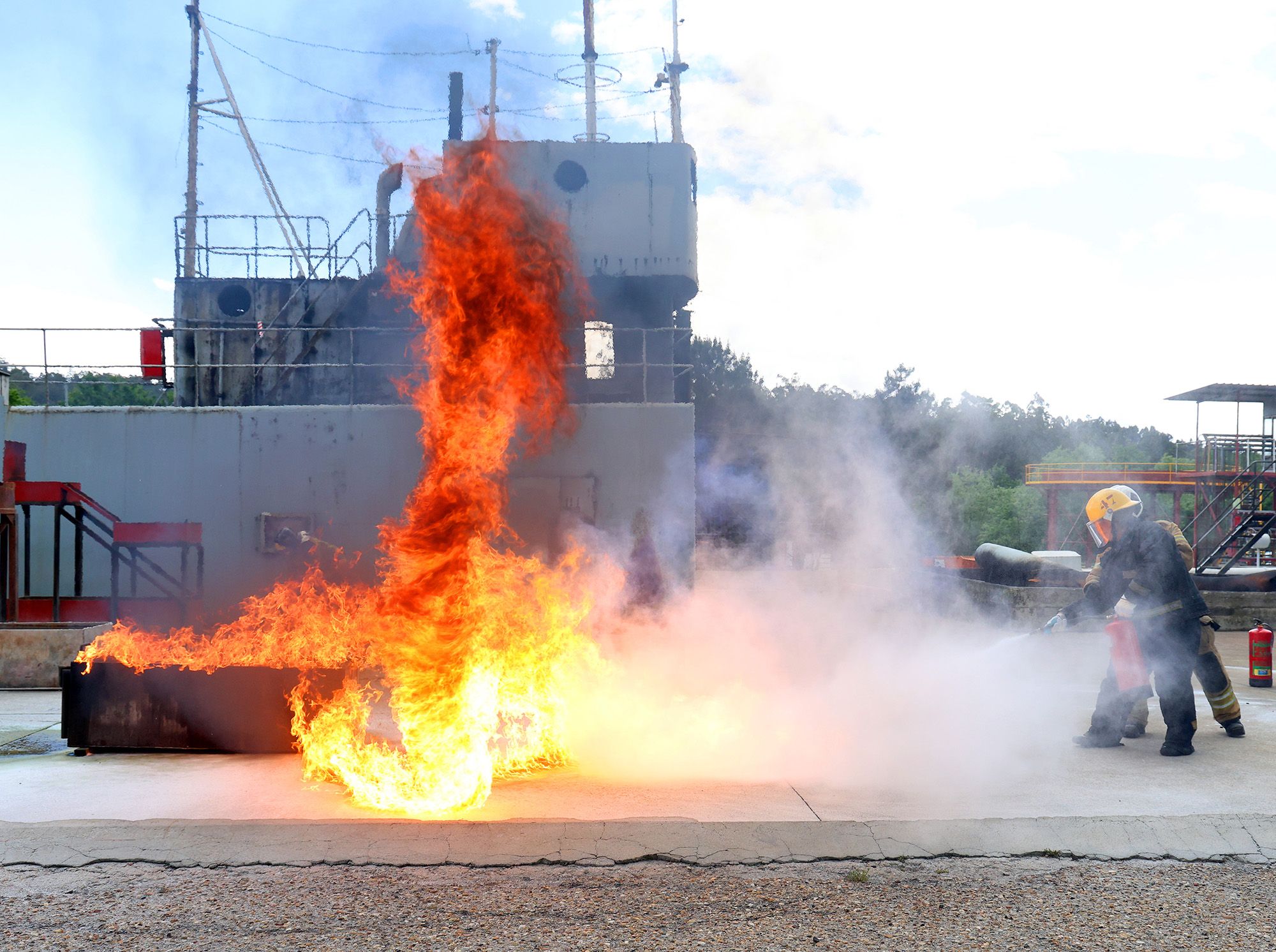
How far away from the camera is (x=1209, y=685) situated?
731 cm

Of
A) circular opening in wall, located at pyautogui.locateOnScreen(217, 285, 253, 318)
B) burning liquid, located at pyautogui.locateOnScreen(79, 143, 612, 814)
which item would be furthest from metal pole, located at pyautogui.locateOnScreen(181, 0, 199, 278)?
burning liquid, located at pyautogui.locateOnScreen(79, 143, 612, 814)

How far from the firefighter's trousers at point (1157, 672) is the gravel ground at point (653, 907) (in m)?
2.45

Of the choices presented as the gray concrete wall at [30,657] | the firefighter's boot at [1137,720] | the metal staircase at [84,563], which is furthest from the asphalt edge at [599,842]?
the metal staircase at [84,563]

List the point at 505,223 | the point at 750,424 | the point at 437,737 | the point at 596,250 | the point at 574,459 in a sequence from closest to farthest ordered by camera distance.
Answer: the point at 437,737, the point at 505,223, the point at 574,459, the point at 596,250, the point at 750,424

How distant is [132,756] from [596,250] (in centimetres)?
1088

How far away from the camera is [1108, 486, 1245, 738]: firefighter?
7199 millimetres

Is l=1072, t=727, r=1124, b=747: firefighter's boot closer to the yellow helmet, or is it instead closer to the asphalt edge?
the yellow helmet

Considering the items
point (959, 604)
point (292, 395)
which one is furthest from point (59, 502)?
point (959, 604)

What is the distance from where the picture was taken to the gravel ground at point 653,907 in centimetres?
380

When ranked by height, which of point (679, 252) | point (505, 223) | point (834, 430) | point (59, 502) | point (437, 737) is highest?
point (679, 252)

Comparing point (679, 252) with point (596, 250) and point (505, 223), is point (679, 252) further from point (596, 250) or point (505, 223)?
point (505, 223)

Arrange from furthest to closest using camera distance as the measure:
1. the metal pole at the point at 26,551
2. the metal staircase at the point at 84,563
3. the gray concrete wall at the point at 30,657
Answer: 1. the metal pole at the point at 26,551
2. the metal staircase at the point at 84,563
3. the gray concrete wall at the point at 30,657

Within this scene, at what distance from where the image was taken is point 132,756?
664cm

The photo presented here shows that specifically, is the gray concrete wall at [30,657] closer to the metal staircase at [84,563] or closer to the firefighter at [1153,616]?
the metal staircase at [84,563]
